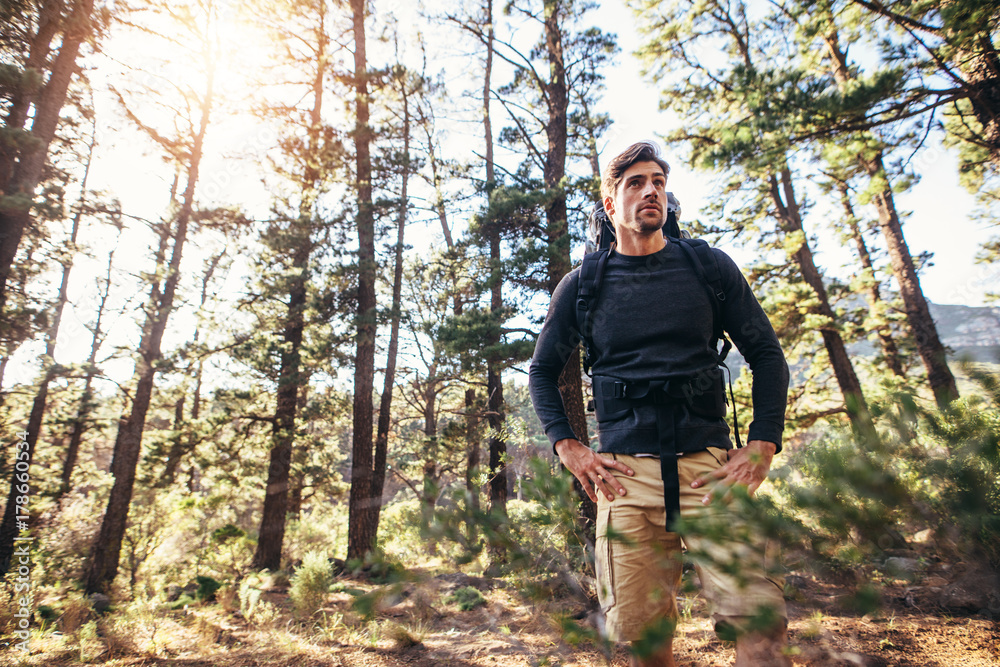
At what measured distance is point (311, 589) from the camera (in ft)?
21.7

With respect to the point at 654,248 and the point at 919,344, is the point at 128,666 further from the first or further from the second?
the point at 919,344

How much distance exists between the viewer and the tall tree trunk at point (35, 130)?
22.1 ft

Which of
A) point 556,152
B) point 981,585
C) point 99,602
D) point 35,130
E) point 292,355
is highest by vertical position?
point 35,130

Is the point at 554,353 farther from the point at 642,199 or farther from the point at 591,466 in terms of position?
the point at 642,199

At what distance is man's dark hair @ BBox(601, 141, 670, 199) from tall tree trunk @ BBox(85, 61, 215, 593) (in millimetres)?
11438

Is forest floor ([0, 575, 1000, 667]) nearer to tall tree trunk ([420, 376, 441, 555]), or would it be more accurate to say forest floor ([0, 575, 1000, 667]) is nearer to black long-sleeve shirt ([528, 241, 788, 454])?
tall tree trunk ([420, 376, 441, 555])

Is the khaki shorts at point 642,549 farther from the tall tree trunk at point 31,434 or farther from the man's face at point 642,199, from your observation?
the tall tree trunk at point 31,434

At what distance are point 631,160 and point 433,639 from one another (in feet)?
17.6

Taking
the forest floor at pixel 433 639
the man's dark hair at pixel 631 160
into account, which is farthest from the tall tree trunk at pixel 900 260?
the man's dark hair at pixel 631 160

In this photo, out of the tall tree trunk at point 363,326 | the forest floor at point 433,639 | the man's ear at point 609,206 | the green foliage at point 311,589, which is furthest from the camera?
the tall tree trunk at point 363,326

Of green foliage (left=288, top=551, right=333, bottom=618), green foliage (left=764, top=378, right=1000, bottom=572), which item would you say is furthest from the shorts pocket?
green foliage (left=288, top=551, right=333, bottom=618)

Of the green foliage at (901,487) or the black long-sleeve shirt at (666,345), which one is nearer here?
the green foliage at (901,487)

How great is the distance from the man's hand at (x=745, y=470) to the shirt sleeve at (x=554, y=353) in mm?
548

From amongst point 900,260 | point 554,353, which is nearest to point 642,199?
point 554,353
